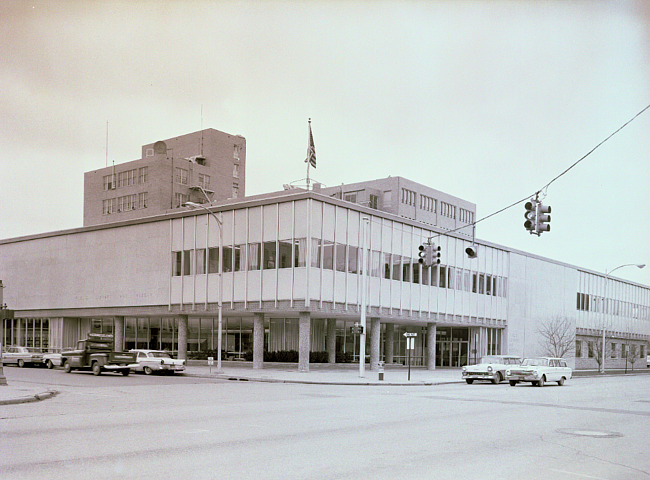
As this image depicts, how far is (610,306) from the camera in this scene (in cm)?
8394

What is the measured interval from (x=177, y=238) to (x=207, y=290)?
5.38 meters

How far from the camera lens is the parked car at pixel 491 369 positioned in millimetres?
36250

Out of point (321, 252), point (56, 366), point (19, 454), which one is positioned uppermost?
point (321, 252)

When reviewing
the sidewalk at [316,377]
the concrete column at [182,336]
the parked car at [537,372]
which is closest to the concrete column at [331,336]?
the sidewalk at [316,377]

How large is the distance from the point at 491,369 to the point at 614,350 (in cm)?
5860

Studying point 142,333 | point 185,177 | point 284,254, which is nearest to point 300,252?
point 284,254

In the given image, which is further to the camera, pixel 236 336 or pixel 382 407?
pixel 236 336

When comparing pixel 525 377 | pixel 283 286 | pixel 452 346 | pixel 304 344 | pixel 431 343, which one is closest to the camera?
pixel 525 377

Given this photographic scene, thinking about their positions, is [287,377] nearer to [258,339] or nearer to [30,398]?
Result: [258,339]

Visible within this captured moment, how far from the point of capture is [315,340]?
4997 centimetres

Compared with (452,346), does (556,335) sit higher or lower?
higher

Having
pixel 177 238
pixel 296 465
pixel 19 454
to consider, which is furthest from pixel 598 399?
pixel 177 238

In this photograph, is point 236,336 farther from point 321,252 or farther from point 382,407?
point 382,407

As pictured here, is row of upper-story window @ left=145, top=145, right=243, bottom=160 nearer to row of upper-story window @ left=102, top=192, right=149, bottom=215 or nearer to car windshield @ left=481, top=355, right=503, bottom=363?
row of upper-story window @ left=102, top=192, right=149, bottom=215
